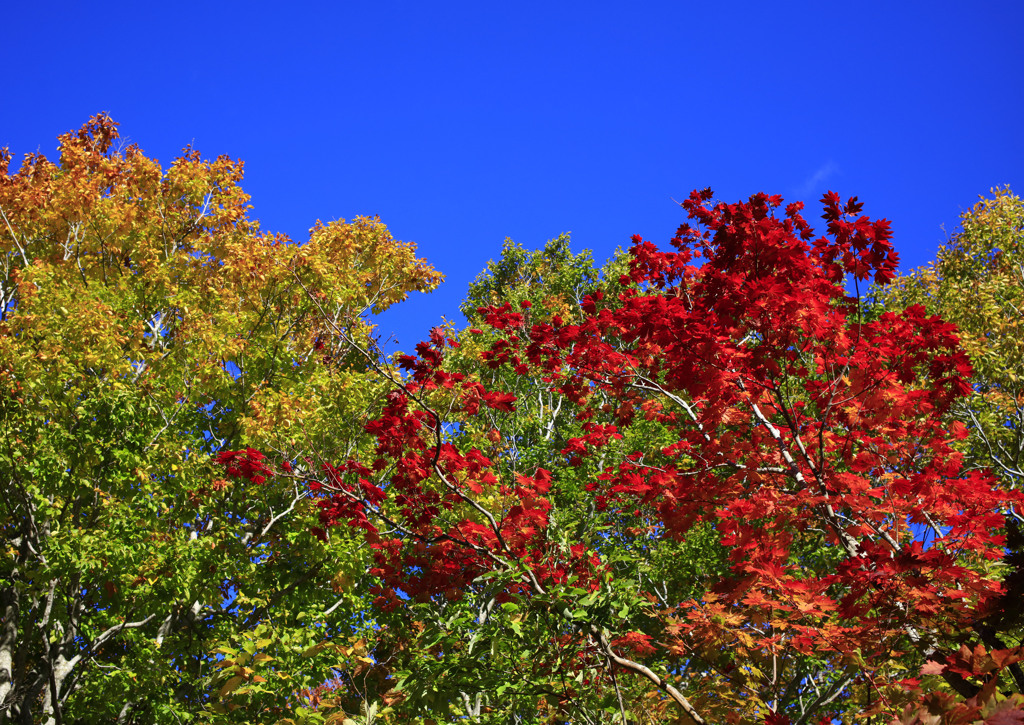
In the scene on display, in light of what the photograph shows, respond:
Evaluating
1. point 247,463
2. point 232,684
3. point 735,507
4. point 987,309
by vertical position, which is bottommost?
point 232,684

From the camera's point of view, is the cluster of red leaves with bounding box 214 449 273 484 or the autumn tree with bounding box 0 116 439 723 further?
the autumn tree with bounding box 0 116 439 723

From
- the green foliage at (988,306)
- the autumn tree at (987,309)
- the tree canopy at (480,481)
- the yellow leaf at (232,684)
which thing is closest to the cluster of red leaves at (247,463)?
the tree canopy at (480,481)

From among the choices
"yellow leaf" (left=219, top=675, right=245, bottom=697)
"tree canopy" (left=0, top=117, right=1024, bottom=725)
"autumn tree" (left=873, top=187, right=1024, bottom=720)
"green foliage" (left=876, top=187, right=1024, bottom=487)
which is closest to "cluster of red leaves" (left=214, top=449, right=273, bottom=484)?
"tree canopy" (left=0, top=117, right=1024, bottom=725)

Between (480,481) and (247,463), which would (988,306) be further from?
(247,463)

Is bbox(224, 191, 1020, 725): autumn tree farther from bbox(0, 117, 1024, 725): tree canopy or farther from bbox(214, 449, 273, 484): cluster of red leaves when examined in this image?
bbox(214, 449, 273, 484): cluster of red leaves

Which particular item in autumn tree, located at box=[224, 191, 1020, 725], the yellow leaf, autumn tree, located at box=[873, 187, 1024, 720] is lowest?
the yellow leaf

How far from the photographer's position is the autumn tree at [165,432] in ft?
26.5

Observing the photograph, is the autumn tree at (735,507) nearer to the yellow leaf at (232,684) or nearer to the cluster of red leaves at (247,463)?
the cluster of red leaves at (247,463)

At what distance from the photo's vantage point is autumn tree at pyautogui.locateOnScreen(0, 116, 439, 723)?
809 cm

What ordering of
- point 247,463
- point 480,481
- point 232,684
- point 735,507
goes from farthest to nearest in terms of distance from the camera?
point 480,481 < point 247,463 < point 735,507 < point 232,684

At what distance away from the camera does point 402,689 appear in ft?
14.4

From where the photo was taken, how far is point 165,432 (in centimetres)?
928

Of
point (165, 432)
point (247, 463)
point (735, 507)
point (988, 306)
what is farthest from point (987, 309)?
point (165, 432)

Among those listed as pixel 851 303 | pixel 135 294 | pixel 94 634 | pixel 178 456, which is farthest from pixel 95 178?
pixel 851 303
